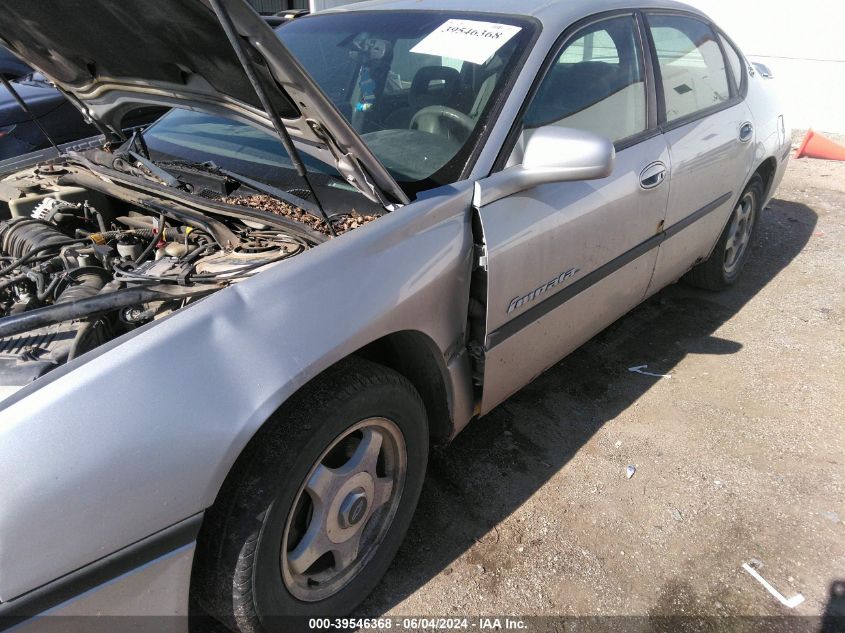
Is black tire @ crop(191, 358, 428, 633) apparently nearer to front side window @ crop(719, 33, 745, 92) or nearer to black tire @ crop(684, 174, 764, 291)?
black tire @ crop(684, 174, 764, 291)

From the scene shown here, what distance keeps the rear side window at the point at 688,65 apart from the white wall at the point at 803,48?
5.64 meters

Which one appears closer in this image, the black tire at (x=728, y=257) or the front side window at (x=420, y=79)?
the front side window at (x=420, y=79)

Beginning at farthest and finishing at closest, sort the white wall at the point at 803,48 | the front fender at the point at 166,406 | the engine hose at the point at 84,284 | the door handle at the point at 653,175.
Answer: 1. the white wall at the point at 803,48
2. the door handle at the point at 653,175
3. the engine hose at the point at 84,284
4. the front fender at the point at 166,406

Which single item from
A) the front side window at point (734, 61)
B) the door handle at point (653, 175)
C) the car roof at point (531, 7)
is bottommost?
the door handle at point (653, 175)

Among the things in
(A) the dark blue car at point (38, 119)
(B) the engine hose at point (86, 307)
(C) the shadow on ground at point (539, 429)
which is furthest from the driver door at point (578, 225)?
(A) the dark blue car at point (38, 119)

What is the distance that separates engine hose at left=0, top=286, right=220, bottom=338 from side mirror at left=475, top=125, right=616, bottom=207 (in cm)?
92

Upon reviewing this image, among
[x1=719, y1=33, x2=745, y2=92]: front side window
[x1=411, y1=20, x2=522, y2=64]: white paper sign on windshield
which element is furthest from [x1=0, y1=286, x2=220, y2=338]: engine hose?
[x1=719, y1=33, x2=745, y2=92]: front side window

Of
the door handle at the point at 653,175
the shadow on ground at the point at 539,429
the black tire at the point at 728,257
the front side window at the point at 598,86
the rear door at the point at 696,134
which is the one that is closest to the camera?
the shadow on ground at the point at 539,429

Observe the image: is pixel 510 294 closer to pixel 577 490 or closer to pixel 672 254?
pixel 577 490

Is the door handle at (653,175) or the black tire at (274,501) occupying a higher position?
the door handle at (653,175)

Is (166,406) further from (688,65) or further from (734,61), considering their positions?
(734,61)

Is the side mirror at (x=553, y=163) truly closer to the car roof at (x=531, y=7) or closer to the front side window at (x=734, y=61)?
the car roof at (x=531, y=7)

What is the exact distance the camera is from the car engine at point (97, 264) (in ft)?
4.98

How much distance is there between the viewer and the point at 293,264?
1.61 meters
